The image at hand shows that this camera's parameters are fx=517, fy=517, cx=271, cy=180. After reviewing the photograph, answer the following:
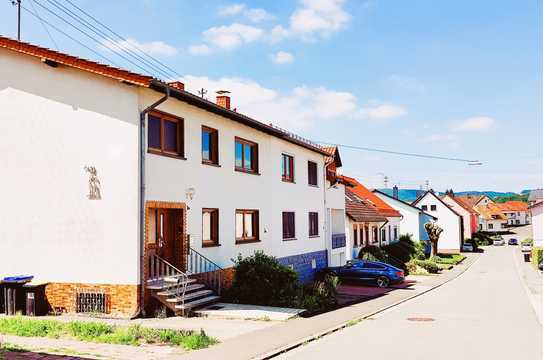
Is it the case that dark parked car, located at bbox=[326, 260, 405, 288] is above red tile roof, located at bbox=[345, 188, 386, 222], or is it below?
below

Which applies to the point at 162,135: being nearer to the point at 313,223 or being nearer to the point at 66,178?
the point at 66,178

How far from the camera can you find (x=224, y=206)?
733 inches

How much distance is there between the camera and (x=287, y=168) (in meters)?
25.0

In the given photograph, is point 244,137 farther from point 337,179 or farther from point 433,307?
point 337,179

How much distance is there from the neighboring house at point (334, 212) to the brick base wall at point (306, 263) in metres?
1.07

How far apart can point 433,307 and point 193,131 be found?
35.5ft

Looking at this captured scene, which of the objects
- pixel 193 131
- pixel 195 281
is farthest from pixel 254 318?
pixel 193 131

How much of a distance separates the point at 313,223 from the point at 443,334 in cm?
1526

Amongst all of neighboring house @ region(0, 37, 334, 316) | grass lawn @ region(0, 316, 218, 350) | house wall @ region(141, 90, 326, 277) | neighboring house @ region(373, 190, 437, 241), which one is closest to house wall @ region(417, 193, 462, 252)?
neighboring house @ region(373, 190, 437, 241)

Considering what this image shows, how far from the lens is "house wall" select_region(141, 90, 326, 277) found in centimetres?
1572

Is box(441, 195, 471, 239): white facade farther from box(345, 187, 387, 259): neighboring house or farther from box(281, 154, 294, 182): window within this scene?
box(281, 154, 294, 182): window

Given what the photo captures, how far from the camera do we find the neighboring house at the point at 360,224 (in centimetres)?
3597

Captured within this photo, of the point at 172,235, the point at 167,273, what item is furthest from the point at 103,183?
the point at 167,273

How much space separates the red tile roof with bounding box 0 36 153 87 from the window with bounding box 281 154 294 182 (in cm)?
1121
